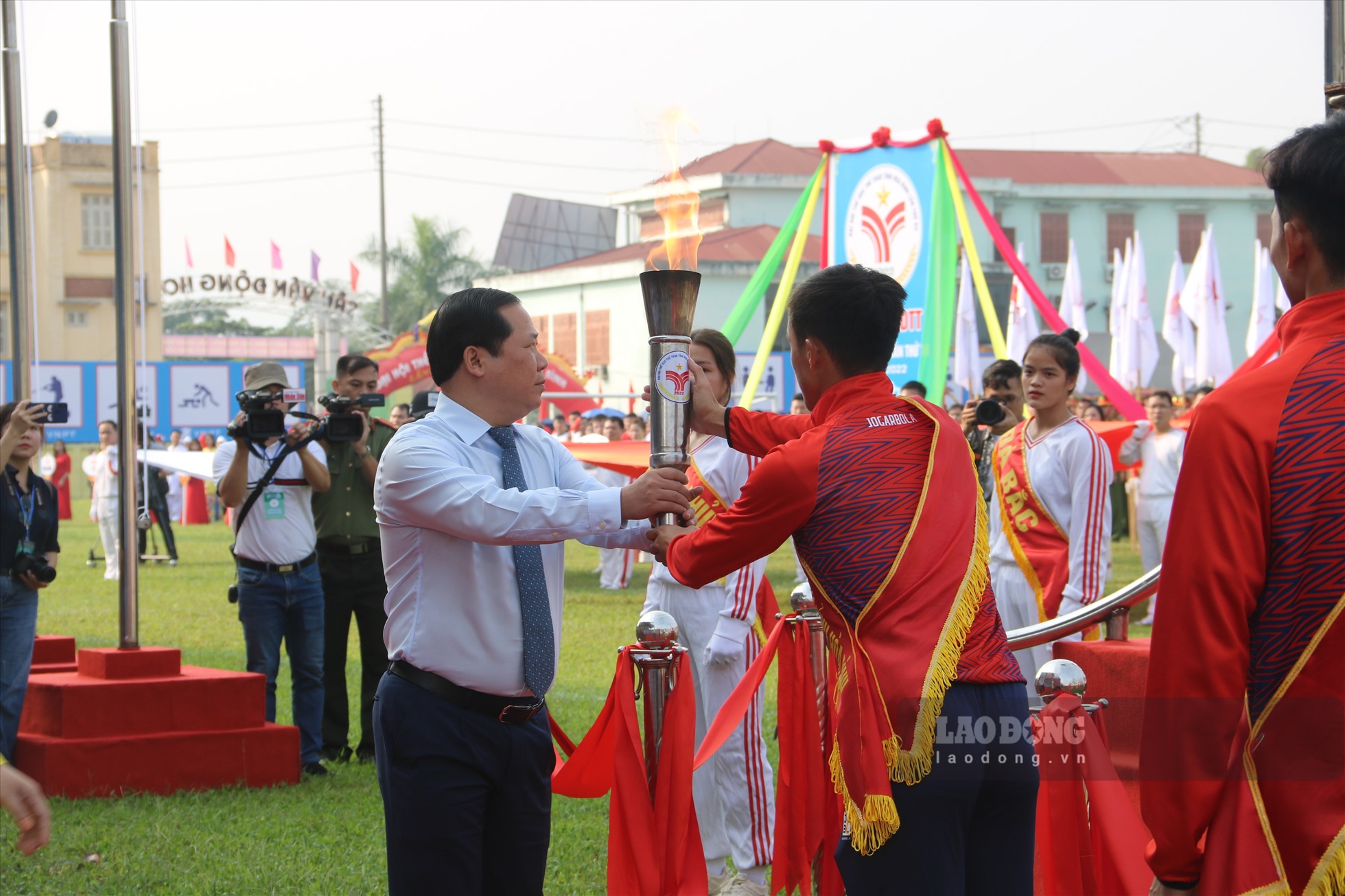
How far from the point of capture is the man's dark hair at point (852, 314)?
10.8 ft

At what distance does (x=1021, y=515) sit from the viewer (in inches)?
265

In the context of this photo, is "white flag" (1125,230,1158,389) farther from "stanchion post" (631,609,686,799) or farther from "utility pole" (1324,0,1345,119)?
"stanchion post" (631,609,686,799)

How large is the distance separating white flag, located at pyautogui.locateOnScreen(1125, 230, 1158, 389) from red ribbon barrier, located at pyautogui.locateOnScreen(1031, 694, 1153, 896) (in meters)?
28.1

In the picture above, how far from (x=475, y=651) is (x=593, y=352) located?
1673 inches

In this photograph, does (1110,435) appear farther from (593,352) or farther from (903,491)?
(593,352)

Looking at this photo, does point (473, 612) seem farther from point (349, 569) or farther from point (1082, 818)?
point (349, 569)

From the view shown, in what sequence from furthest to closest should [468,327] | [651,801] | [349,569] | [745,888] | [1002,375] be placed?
[349,569] → [1002,375] → [745,888] → [651,801] → [468,327]

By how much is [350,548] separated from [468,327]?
4.69m

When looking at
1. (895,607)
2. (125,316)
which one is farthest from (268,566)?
(895,607)

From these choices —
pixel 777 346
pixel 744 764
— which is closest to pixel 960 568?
pixel 744 764

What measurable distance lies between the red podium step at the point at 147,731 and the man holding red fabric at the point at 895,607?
4.92m

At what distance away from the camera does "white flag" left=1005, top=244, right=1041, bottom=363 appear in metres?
22.8

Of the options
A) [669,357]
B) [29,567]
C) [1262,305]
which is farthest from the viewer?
[1262,305]

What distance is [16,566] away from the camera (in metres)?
7.10
